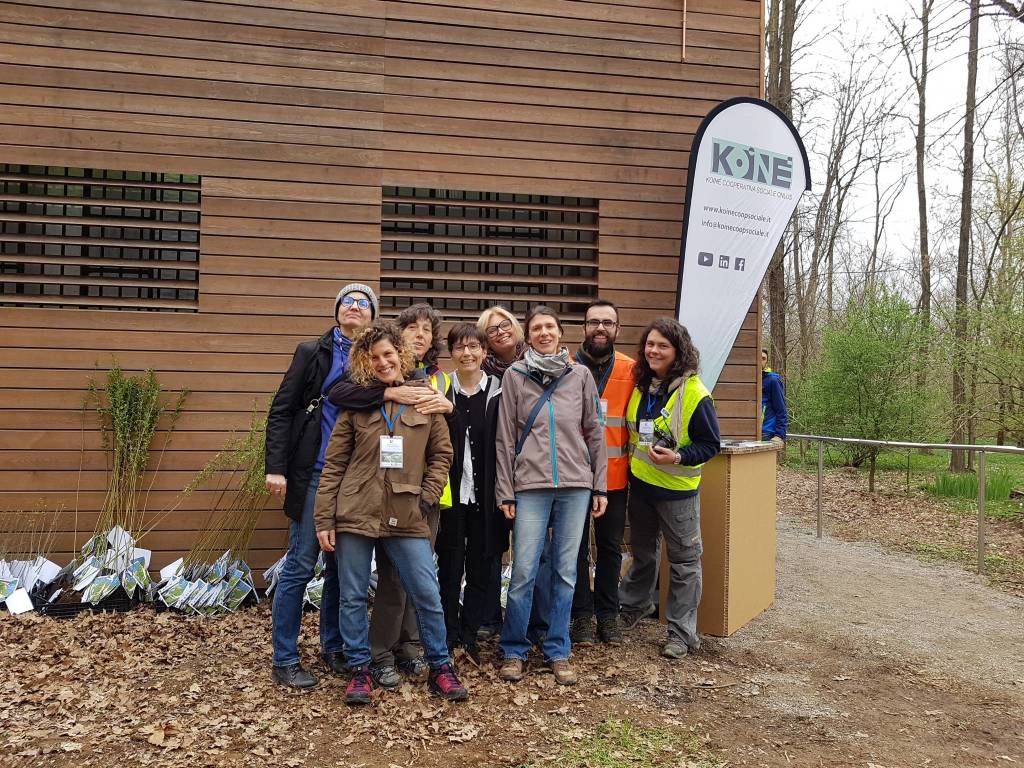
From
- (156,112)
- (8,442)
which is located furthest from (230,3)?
(8,442)

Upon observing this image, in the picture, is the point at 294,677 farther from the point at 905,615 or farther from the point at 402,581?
the point at 905,615

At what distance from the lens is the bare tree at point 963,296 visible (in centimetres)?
1028

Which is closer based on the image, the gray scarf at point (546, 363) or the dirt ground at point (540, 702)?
the dirt ground at point (540, 702)

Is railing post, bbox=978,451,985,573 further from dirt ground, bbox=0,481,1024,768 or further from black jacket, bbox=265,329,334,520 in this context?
black jacket, bbox=265,329,334,520

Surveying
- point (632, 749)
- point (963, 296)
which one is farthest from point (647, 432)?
point (963, 296)

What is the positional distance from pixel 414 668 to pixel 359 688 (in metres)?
0.38

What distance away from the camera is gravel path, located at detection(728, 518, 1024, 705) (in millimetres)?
4195

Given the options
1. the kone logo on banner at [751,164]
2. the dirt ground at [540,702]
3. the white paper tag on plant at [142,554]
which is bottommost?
the dirt ground at [540,702]

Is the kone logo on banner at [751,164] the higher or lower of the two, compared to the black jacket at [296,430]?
higher

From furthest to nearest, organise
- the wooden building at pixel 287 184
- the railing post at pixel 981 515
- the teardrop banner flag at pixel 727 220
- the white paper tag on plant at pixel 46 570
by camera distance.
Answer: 1. the railing post at pixel 981 515
2. the teardrop banner flag at pixel 727 220
3. the wooden building at pixel 287 184
4. the white paper tag on plant at pixel 46 570

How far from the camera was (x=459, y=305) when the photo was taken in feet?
19.5

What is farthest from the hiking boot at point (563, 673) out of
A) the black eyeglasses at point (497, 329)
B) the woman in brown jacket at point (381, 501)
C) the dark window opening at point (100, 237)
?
the dark window opening at point (100, 237)

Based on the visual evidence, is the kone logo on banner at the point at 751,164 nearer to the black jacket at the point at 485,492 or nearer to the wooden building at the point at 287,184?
the wooden building at the point at 287,184

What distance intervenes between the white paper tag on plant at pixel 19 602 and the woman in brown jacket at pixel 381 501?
97.2 inches
